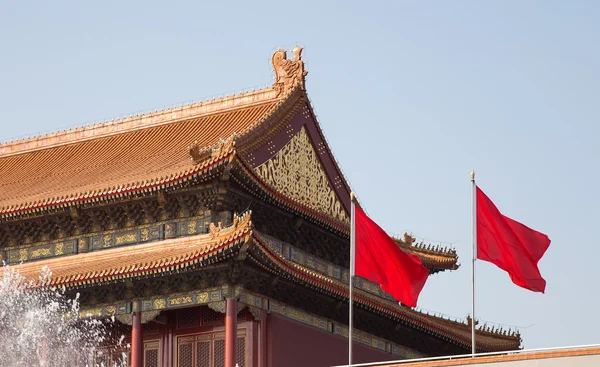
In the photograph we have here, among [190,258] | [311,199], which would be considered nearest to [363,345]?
[311,199]

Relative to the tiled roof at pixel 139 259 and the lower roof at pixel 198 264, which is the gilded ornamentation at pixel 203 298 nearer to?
the lower roof at pixel 198 264

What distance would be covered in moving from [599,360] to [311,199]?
15840mm

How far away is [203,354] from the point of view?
1599 inches

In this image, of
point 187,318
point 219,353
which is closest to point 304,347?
point 219,353

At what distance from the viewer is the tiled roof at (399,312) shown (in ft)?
131

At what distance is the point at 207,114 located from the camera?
47969mm

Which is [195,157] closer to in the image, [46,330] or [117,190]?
[117,190]

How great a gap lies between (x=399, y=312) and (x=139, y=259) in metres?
7.84

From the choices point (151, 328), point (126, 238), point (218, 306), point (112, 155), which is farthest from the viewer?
point (112, 155)

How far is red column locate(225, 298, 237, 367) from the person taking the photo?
3897 centimetres

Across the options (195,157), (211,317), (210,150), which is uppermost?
(210,150)

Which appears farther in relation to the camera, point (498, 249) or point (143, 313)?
point (143, 313)

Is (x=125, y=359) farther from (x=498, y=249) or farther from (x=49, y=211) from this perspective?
(x=498, y=249)

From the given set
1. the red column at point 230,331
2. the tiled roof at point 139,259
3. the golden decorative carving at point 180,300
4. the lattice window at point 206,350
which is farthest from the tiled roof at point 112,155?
the lattice window at point 206,350
